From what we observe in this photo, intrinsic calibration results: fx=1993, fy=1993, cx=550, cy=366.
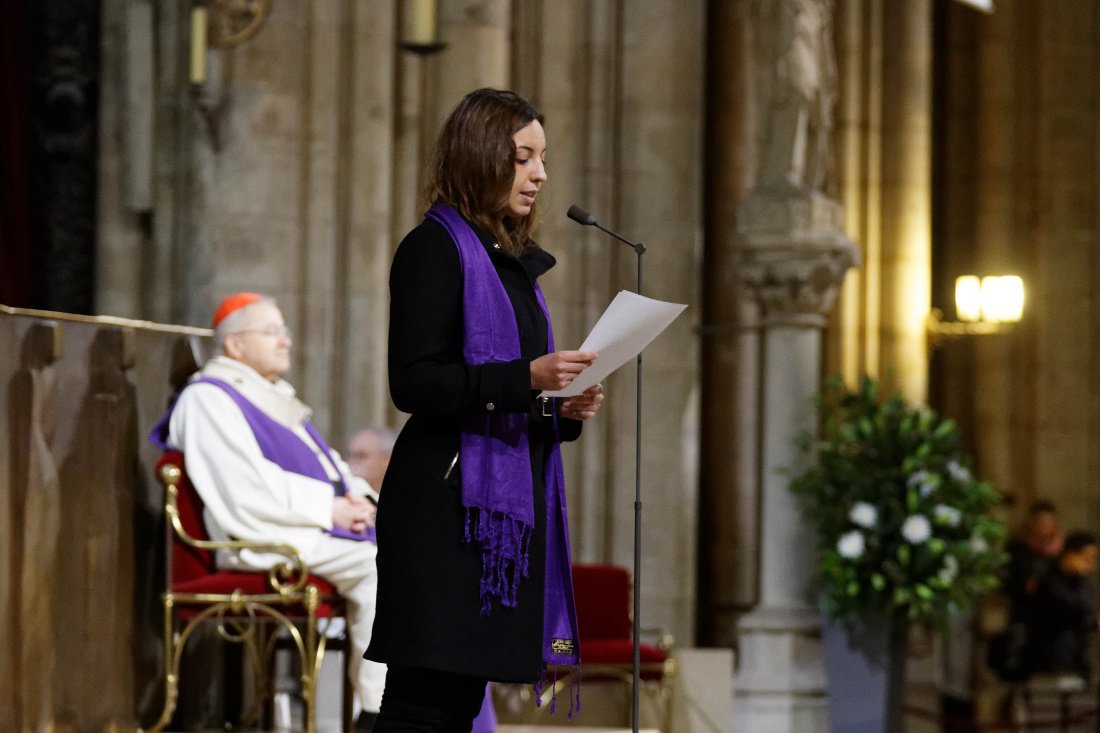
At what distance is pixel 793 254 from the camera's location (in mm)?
9055

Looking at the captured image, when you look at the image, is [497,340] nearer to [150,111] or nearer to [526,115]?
[526,115]

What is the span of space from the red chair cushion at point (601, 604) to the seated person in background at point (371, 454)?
978mm

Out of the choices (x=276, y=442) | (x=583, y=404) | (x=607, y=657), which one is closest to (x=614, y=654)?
(x=607, y=657)

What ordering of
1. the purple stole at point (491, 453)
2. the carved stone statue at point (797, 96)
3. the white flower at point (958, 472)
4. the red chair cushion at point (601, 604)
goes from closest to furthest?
the purple stole at point (491, 453), the red chair cushion at point (601, 604), the carved stone statue at point (797, 96), the white flower at point (958, 472)

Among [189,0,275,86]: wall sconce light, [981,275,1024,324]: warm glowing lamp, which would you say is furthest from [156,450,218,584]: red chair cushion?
[981,275,1024,324]: warm glowing lamp

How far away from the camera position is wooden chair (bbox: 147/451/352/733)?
6.39 m

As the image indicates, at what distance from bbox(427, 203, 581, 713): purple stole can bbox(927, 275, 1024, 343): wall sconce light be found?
797 centimetres

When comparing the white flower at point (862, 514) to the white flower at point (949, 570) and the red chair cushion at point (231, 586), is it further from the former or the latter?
the red chair cushion at point (231, 586)

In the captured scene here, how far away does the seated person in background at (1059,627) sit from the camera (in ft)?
36.9

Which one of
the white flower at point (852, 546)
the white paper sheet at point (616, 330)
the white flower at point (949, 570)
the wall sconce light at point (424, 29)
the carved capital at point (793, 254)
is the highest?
the wall sconce light at point (424, 29)

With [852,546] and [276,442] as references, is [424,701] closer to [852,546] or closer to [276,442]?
[276,442]

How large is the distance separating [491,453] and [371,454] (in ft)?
13.5

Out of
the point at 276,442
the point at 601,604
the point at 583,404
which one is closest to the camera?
the point at 583,404

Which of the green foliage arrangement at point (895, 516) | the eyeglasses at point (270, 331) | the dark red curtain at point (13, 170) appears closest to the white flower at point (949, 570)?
the green foliage arrangement at point (895, 516)
